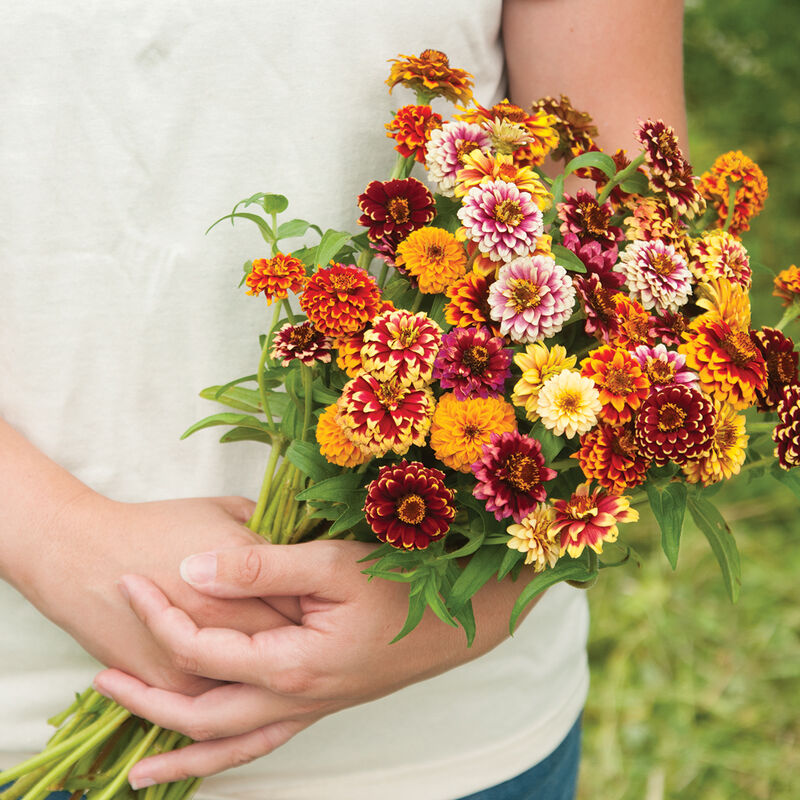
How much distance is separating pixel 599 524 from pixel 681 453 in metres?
0.07

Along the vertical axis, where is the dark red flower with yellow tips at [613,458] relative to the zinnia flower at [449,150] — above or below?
below

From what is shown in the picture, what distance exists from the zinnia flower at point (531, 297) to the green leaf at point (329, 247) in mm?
122

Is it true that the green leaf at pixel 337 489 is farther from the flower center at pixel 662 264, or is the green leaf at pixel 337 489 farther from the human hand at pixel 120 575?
the flower center at pixel 662 264

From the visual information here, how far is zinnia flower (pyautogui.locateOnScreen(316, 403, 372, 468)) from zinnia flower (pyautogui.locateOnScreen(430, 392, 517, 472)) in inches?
2.0

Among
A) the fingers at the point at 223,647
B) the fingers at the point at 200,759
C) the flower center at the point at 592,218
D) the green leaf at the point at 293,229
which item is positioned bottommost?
the fingers at the point at 200,759

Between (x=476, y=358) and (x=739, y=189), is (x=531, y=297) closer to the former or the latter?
(x=476, y=358)

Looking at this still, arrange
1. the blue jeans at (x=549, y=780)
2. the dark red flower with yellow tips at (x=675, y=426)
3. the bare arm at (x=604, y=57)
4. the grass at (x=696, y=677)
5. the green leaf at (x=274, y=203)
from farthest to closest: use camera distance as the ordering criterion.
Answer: the grass at (x=696, y=677) < the blue jeans at (x=549, y=780) < the bare arm at (x=604, y=57) < the green leaf at (x=274, y=203) < the dark red flower with yellow tips at (x=675, y=426)

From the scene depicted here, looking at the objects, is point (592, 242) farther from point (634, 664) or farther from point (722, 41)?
point (722, 41)

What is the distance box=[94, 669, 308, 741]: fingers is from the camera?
683 millimetres

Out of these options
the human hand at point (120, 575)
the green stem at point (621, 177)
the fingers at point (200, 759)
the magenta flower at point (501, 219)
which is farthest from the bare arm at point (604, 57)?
the fingers at point (200, 759)

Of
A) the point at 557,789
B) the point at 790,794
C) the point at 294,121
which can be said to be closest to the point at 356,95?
the point at 294,121

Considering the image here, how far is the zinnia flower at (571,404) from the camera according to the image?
1.82 ft

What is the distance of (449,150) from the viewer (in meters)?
0.63

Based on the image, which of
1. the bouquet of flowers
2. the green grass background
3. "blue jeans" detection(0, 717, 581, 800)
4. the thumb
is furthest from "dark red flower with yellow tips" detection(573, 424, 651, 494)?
the green grass background
